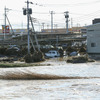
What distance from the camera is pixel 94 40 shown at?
38969 mm

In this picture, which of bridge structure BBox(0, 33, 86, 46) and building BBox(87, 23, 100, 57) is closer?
building BBox(87, 23, 100, 57)

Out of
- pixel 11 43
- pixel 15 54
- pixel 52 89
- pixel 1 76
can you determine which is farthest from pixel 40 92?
pixel 11 43

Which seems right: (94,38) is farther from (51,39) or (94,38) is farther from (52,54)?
(51,39)

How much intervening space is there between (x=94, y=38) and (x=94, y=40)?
344mm

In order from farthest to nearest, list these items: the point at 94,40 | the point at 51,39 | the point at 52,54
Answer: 1. the point at 51,39
2. the point at 52,54
3. the point at 94,40

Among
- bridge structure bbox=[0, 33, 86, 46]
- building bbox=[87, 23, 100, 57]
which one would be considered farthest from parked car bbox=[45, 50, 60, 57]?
bridge structure bbox=[0, 33, 86, 46]

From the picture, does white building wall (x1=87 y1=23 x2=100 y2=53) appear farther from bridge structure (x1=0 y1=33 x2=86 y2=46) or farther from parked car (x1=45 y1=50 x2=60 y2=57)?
bridge structure (x1=0 y1=33 x2=86 y2=46)

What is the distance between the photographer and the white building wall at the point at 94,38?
38.3 metres

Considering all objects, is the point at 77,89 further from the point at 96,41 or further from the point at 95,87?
the point at 96,41

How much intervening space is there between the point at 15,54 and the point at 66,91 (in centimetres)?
3427

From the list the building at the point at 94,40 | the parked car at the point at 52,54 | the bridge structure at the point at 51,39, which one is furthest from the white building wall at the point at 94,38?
the bridge structure at the point at 51,39

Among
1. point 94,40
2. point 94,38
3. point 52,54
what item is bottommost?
point 52,54

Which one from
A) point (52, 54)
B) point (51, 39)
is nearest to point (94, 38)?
point (52, 54)

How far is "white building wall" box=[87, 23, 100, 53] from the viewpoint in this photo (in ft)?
126
